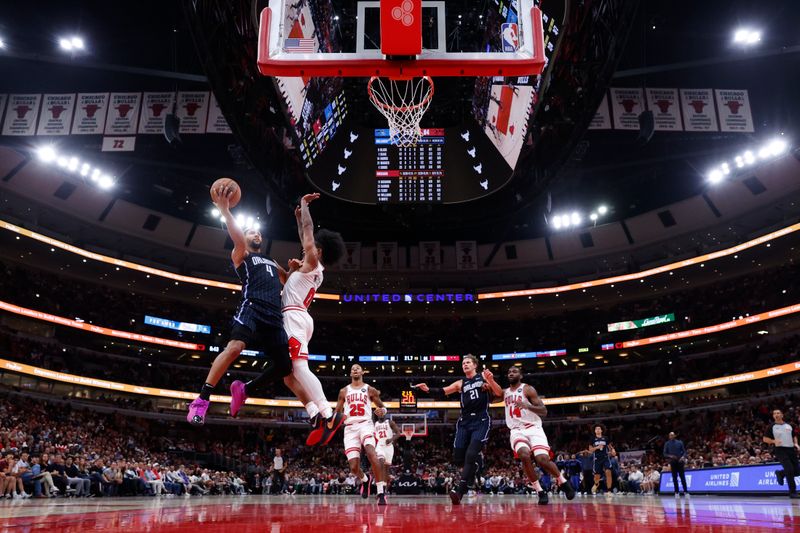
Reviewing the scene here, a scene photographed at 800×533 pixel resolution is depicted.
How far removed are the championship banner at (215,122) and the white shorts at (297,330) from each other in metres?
13.5

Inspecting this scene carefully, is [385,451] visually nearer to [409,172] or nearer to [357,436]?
[357,436]

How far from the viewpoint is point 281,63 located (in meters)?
7.68

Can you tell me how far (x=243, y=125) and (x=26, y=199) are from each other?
61.2ft

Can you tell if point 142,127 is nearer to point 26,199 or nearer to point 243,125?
point 243,125

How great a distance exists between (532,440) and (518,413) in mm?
451

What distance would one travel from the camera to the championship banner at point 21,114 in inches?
685

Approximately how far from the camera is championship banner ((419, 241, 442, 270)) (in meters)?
37.3

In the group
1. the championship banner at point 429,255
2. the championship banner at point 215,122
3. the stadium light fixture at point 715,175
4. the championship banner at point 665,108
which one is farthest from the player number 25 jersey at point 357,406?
the stadium light fixture at point 715,175

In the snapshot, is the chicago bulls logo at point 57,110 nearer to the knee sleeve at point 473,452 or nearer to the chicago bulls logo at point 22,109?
the chicago bulls logo at point 22,109

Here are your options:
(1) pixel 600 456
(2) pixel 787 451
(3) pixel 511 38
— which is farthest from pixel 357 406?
(1) pixel 600 456

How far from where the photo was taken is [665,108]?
17422 millimetres

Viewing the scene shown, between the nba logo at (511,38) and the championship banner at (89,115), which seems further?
the championship banner at (89,115)

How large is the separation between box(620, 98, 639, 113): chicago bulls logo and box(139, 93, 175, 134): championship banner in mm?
13782

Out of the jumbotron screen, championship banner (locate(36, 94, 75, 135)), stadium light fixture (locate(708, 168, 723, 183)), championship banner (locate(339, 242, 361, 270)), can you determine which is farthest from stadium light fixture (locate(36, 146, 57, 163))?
stadium light fixture (locate(708, 168, 723, 183))
